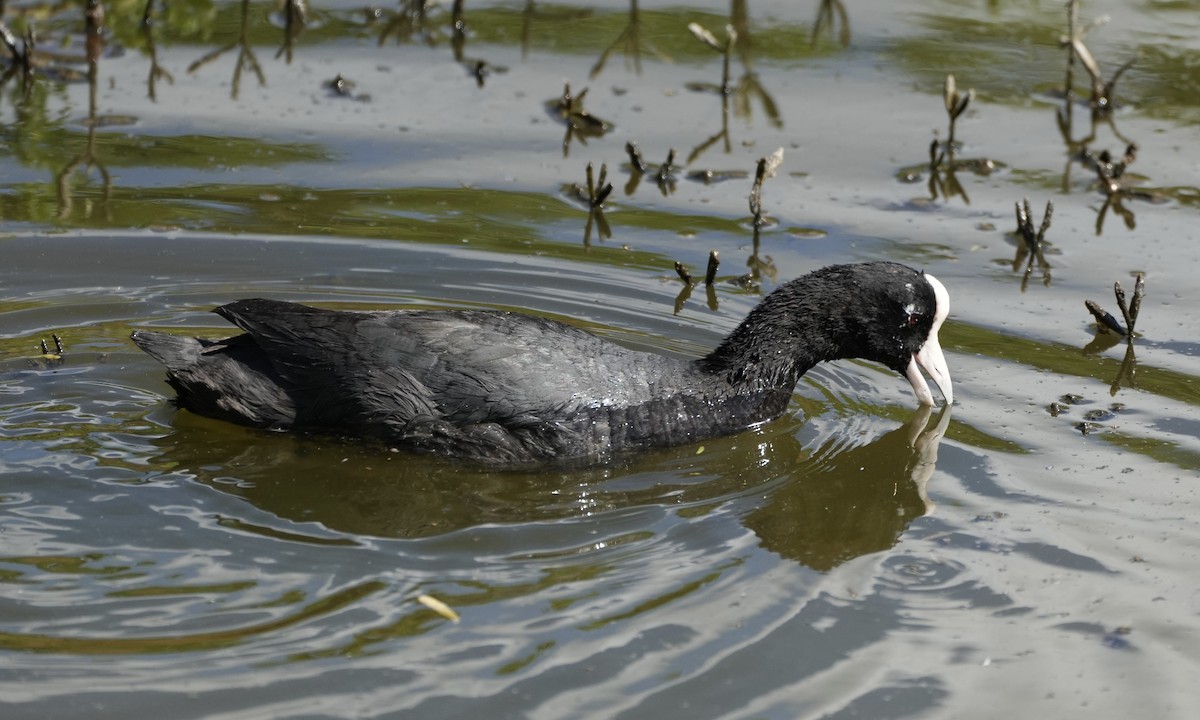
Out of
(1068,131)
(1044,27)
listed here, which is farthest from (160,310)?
(1044,27)

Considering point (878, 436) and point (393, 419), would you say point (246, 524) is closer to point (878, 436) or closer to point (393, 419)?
point (393, 419)

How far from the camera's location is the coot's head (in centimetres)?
602

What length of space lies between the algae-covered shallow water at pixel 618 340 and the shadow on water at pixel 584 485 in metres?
0.02

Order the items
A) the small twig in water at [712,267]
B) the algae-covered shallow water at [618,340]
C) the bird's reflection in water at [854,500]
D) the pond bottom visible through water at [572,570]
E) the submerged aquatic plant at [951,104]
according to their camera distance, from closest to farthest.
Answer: the pond bottom visible through water at [572,570] → the algae-covered shallow water at [618,340] → the bird's reflection in water at [854,500] → the small twig in water at [712,267] → the submerged aquatic plant at [951,104]

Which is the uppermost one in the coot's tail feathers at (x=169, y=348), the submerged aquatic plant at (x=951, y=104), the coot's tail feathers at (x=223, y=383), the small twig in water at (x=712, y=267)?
the submerged aquatic plant at (x=951, y=104)

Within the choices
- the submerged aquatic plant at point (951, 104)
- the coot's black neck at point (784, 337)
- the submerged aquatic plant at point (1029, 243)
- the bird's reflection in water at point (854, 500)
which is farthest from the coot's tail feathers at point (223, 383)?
the submerged aquatic plant at point (951, 104)

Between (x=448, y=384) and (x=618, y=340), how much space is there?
4.59ft

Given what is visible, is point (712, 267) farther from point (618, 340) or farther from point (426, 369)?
point (426, 369)

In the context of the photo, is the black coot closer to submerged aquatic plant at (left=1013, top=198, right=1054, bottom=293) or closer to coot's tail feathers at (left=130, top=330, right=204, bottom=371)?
coot's tail feathers at (left=130, top=330, right=204, bottom=371)

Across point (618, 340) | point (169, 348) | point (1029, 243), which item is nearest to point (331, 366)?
point (169, 348)

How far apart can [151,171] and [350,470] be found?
128 inches

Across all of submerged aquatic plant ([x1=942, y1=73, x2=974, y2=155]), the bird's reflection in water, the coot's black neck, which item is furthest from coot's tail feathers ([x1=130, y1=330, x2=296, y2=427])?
submerged aquatic plant ([x1=942, y1=73, x2=974, y2=155])

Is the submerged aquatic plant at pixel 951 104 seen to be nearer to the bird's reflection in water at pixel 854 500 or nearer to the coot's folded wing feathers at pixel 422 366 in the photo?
the bird's reflection in water at pixel 854 500

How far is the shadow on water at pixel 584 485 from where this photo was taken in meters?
4.99
